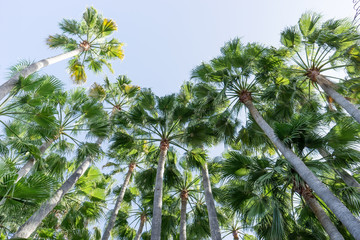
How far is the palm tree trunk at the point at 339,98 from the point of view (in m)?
6.71

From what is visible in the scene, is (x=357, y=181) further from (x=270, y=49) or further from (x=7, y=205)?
(x=7, y=205)

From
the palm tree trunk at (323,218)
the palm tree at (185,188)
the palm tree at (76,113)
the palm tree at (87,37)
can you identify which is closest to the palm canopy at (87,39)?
the palm tree at (87,37)

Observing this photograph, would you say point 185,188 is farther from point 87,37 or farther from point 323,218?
point 87,37

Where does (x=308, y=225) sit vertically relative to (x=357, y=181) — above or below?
below

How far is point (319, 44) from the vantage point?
27.4ft

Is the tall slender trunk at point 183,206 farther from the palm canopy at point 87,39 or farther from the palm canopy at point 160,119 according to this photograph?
the palm canopy at point 87,39

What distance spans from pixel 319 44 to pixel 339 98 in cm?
221

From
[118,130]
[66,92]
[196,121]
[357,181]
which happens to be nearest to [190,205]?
[196,121]

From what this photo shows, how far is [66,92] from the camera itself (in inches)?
→ 357

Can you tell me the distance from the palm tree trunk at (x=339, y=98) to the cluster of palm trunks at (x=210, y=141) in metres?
0.04

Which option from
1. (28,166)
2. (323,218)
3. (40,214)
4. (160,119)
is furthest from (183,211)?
(28,166)

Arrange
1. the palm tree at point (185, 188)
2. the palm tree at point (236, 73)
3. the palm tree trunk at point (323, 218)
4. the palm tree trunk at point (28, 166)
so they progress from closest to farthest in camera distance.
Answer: the palm tree trunk at point (323, 218) < the palm tree trunk at point (28, 166) < the palm tree at point (236, 73) < the palm tree at point (185, 188)

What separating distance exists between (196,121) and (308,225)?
5240mm

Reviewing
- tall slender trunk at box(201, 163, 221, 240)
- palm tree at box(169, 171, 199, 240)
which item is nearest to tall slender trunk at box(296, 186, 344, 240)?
tall slender trunk at box(201, 163, 221, 240)
